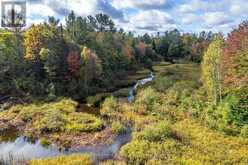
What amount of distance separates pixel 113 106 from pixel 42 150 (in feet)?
60.0

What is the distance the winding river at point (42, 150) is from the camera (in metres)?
29.3

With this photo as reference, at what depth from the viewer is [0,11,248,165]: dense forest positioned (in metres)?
28.9

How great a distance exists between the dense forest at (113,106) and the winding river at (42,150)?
0.85m

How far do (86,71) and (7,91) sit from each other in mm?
15566

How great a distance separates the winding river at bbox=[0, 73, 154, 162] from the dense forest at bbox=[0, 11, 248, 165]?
0.85 meters

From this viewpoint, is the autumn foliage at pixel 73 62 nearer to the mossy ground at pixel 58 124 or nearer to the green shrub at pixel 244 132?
the mossy ground at pixel 58 124

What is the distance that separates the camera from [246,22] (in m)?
38.8

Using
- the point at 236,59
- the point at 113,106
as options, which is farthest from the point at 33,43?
the point at 236,59

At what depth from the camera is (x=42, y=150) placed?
31438 mm

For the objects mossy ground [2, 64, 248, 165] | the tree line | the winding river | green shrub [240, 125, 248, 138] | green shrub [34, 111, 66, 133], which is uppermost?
the tree line

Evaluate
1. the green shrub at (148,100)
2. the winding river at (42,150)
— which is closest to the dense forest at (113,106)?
the green shrub at (148,100)

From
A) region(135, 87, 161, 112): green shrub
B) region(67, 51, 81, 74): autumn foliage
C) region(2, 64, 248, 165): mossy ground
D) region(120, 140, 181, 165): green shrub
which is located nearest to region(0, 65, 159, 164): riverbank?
region(2, 64, 248, 165): mossy ground

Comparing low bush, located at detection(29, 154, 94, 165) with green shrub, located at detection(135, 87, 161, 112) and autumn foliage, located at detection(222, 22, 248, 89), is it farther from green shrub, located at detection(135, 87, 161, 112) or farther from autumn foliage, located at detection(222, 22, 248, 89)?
autumn foliage, located at detection(222, 22, 248, 89)

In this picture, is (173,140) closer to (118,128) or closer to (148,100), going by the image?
(118,128)
